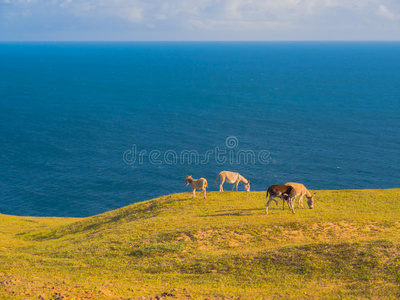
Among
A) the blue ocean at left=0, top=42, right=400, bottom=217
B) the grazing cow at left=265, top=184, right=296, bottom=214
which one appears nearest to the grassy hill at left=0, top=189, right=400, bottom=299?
the grazing cow at left=265, top=184, right=296, bottom=214

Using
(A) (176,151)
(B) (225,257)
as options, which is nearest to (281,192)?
(B) (225,257)

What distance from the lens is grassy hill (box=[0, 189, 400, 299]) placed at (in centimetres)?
2172

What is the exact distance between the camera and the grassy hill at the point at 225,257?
21719mm

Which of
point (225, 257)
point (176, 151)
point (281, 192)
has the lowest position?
point (176, 151)

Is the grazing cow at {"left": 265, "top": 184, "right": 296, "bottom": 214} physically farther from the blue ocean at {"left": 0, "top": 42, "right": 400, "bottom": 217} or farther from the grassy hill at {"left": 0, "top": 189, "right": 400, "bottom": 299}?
the blue ocean at {"left": 0, "top": 42, "right": 400, "bottom": 217}

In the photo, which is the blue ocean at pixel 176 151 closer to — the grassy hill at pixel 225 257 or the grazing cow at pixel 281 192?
the grassy hill at pixel 225 257

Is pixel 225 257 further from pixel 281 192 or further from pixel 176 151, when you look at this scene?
pixel 176 151

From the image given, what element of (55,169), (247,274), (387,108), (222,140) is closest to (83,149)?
(55,169)

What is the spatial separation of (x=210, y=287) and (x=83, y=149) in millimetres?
122943

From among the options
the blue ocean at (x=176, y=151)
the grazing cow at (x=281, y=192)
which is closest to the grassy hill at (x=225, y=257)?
the grazing cow at (x=281, y=192)

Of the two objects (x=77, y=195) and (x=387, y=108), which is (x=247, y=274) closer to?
(x=77, y=195)

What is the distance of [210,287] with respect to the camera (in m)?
22.7

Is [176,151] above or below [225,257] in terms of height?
below

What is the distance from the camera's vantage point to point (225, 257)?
1044 inches
